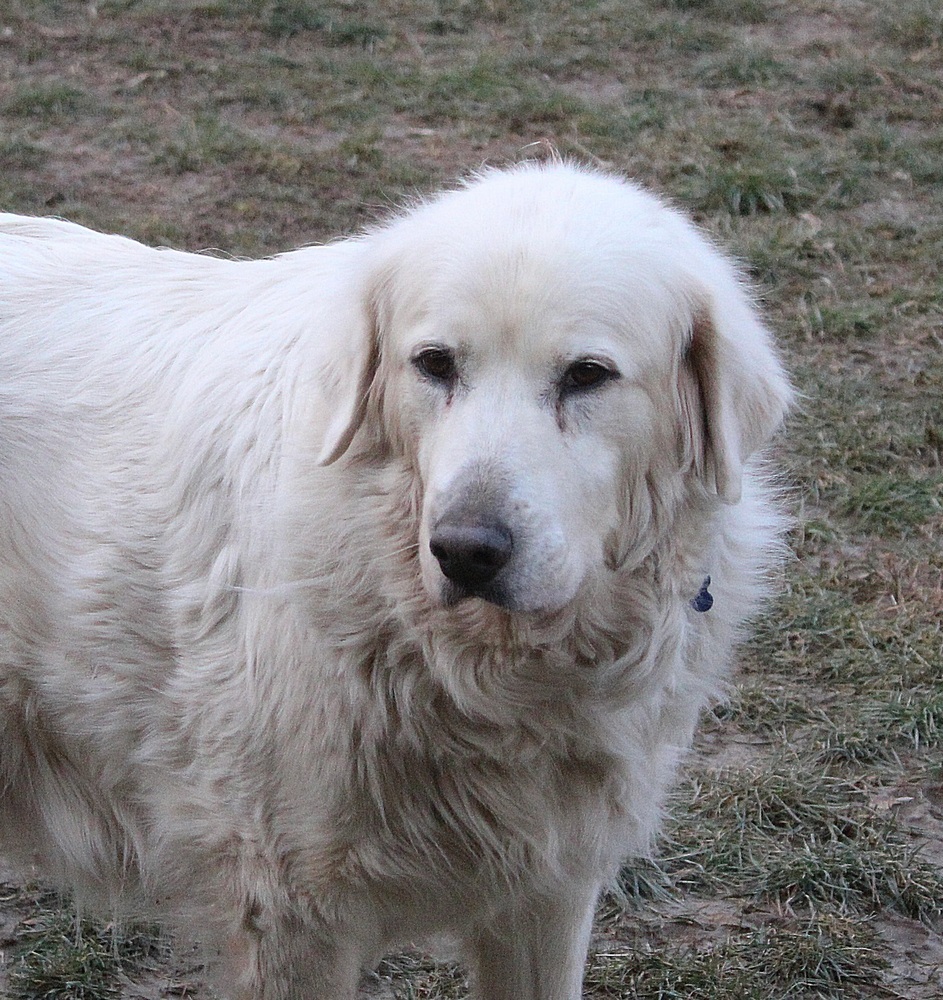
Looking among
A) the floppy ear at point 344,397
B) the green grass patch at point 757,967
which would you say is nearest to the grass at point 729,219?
the green grass patch at point 757,967

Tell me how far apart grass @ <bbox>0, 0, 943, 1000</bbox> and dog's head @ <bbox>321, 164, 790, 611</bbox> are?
1.39m

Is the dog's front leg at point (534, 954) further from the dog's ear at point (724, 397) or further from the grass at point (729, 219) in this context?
the dog's ear at point (724, 397)

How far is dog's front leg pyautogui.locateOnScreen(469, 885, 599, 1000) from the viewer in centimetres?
290

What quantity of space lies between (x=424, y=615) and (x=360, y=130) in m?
5.13

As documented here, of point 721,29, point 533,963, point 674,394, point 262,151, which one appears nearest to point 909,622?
point 533,963

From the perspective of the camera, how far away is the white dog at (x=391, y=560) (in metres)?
2.29

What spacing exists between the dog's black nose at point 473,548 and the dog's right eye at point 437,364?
0.30 meters

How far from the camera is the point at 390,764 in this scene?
248 centimetres

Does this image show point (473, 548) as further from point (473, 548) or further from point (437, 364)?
point (437, 364)

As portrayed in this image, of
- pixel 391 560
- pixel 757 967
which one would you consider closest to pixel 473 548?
pixel 391 560

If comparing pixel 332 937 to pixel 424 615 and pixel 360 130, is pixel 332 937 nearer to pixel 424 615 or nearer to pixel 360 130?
pixel 424 615

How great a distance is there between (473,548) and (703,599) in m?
0.58

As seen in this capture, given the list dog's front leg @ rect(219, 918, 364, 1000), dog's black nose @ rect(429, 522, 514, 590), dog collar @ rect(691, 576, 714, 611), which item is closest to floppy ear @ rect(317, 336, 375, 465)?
dog's black nose @ rect(429, 522, 514, 590)

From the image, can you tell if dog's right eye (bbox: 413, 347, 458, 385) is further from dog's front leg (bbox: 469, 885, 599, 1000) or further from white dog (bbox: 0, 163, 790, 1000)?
dog's front leg (bbox: 469, 885, 599, 1000)
